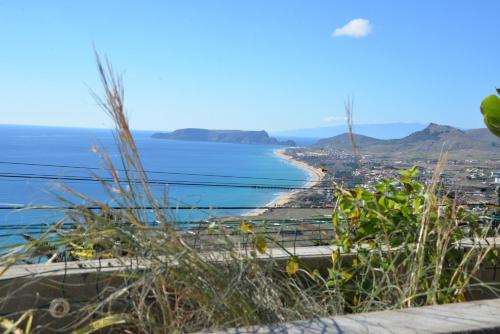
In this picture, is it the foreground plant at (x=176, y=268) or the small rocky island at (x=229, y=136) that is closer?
the foreground plant at (x=176, y=268)

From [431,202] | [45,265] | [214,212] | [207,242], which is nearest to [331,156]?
[431,202]

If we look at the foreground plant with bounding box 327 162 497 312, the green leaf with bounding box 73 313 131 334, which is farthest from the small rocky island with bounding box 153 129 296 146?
the green leaf with bounding box 73 313 131 334

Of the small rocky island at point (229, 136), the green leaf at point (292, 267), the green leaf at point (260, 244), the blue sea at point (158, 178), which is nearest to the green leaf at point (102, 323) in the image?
the blue sea at point (158, 178)

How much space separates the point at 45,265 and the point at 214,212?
747 millimetres

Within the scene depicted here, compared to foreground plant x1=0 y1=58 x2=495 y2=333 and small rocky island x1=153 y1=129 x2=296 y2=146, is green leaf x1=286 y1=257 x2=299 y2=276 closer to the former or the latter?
foreground plant x1=0 y1=58 x2=495 y2=333

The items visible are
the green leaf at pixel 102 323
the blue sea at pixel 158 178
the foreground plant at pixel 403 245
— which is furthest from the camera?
the foreground plant at pixel 403 245

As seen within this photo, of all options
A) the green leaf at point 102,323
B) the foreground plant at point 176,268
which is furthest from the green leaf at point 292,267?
the green leaf at point 102,323

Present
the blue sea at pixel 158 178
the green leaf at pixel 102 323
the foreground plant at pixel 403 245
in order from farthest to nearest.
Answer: the foreground plant at pixel 403 245, the blue sea at pixel 158 178, the green leaf at pixel 102 323

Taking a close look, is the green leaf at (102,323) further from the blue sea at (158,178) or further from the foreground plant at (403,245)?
the foreground plant at (403,245)

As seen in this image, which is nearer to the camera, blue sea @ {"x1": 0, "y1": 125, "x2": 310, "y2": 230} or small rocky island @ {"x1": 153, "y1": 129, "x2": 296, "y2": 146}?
blue sea @ {"x1": 0, "y1": 125, "x2": 310, "y2": 230}

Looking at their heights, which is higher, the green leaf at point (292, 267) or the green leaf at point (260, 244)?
the green leaf at point (260, 244)

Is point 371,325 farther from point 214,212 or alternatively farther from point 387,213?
point 387,213

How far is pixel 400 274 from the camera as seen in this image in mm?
2512

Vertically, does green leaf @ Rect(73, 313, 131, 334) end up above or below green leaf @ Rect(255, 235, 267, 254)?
below
